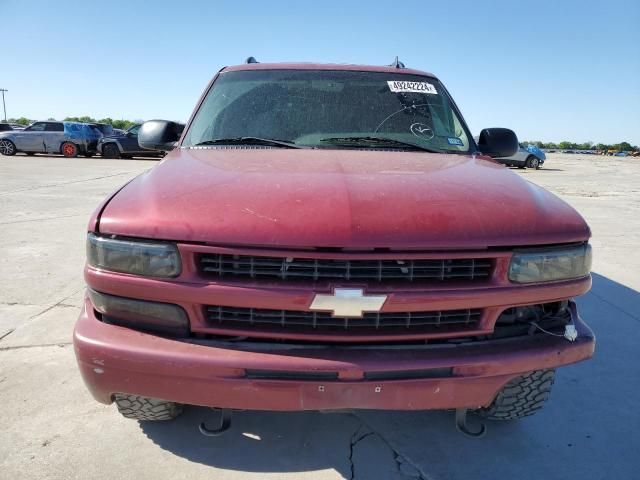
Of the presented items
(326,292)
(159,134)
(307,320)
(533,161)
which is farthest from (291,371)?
(533,161)

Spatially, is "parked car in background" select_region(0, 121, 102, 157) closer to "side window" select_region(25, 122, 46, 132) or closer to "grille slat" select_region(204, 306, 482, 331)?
"side window" select_region(25, 122, 46, 132)

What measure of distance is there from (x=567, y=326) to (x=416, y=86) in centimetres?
202

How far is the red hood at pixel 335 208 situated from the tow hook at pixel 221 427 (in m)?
0.91

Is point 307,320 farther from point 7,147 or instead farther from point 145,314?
point 7,147

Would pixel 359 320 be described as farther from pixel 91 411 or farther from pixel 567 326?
pixel 91 411

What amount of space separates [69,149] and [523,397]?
22296mm

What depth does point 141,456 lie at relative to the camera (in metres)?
2.12

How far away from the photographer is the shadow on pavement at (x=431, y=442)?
210 cm

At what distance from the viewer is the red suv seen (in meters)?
1.67

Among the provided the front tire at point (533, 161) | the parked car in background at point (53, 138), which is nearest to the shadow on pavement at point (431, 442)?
the front tire at point (533, 161)

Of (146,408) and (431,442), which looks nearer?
(146,408)

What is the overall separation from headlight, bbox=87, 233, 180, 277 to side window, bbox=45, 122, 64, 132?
70.3ft

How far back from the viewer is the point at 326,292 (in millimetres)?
1656

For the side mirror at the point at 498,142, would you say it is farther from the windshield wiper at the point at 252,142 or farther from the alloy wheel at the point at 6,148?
the alloy wheel at the point at 6,148
